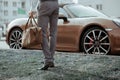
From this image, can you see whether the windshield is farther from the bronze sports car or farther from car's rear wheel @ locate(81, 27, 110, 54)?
car's rear wheel @ locate(81, 27, 110, 54)

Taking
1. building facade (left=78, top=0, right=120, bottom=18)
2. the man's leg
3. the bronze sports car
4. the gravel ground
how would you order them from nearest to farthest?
the gravel ground → the man's leg → the bronze sports car → building facade (left=78, top=0, right=120, bottom=18)

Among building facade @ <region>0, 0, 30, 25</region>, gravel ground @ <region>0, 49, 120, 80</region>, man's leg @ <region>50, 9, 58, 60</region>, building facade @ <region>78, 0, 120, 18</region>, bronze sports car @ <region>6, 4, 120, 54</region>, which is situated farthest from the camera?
building facade @ <region>0, 0, 30, 25</region>

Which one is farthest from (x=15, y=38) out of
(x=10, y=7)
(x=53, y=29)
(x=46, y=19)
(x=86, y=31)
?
(x=10, y=7)

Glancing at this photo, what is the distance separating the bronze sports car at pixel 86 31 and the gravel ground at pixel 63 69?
70.3 inches

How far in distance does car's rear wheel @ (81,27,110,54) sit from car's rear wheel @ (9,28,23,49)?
2451 millimetres

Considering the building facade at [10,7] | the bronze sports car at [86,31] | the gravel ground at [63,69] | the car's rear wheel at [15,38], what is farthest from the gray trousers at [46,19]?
the building facade at [10,7]

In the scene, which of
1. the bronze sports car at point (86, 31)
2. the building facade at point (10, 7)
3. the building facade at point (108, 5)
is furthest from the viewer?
the building facade at point (10, 7)

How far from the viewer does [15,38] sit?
38.8 ft

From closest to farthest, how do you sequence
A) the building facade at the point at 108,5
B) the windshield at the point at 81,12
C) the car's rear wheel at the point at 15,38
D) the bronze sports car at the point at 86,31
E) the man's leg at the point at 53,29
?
the man's leg at the point at 53,29, the bronze sports car at the point at 86,31, the windshield at the point at 81,12, the car's rear wheel at the point at 15,38, the building facade at the point at 108,5

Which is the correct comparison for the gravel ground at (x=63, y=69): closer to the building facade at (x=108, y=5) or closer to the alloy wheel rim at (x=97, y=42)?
the alloy wheel rim at (x=97, y=42)

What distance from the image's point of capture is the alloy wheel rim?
955 centimetres

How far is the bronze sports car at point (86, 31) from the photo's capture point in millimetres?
9477

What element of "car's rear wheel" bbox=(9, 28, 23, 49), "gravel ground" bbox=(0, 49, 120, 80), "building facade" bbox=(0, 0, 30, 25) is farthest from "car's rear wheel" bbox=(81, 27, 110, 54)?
"building facade" bbox=(0, 0, 30, 25)

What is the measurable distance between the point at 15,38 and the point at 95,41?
312 cm
